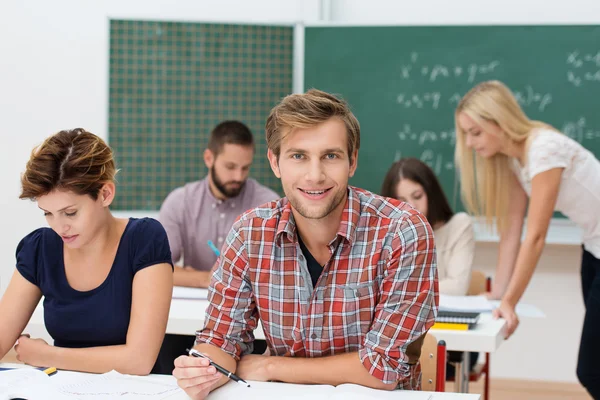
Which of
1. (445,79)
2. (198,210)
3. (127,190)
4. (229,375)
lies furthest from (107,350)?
(445,79)

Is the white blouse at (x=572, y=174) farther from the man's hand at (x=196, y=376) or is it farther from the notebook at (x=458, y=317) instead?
the man's hand at (x=196, y=376)

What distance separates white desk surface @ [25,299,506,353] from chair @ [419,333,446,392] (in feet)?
0.88

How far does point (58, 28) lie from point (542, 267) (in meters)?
3.14

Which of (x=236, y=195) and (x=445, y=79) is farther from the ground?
(x=445, y=79)

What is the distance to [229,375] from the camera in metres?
1.62

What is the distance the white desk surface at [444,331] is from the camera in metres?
2.29

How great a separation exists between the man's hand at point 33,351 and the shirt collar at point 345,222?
2.11ft

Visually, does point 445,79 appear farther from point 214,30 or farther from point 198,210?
point 198,210

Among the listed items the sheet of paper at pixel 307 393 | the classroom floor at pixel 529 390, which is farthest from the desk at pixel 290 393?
the classroom floor at pixel 529 390

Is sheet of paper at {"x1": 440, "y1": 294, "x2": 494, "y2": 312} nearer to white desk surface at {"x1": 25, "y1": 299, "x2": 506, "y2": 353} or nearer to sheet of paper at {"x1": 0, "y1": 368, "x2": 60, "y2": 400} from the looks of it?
white desk surface at {"x1": 25, "y1": 299, "x2": 506, "y2": 353}

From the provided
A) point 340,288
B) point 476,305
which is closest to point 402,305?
point 340,288

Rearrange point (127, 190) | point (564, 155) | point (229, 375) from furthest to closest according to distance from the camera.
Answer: point (127, 190) < point (564, 155) < point (229, 375)

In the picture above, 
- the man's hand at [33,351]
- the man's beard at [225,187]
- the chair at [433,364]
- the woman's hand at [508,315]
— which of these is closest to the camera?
the man's hand at [33,351]

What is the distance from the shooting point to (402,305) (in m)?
1.67
